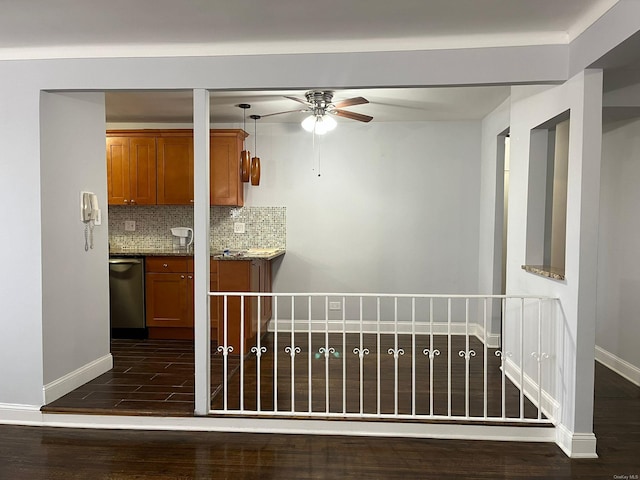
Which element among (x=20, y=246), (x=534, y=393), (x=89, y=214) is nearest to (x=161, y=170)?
(x=89, y=214)

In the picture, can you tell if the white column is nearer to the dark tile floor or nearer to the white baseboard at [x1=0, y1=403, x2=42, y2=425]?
the dark tile floor

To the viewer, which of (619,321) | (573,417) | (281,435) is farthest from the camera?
(619,321)

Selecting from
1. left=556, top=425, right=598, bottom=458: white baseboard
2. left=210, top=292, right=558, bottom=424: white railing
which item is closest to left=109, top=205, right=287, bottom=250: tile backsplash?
left=210, top=292, right=558, bottom=424: white railing

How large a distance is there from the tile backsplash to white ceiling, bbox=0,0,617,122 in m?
2.75

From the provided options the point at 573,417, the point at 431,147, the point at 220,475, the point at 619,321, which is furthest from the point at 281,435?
the point at 431,147

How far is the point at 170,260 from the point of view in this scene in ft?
18.0

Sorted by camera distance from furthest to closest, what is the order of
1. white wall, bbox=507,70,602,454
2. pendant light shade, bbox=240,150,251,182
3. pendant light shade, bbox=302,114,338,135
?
pendant light shade, bbox=240,150,251,182, pendant light shade, bbox=302,114,338,135, white wall, bbox=507,70,602,454

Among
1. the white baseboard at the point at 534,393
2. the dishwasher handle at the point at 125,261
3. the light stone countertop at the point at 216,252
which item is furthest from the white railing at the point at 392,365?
the dishwasher handle at the point at 125,261

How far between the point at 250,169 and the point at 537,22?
3.39m

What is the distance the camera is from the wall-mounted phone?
157 inches

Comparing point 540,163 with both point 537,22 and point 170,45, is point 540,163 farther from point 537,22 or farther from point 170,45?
point 170,45

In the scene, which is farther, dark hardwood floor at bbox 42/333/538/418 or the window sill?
dark hardwood floor at bbox 42/333/538/418

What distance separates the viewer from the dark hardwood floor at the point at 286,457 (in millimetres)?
2803

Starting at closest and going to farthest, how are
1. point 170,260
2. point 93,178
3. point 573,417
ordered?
point 573,417
point 93,178
point 170,260
